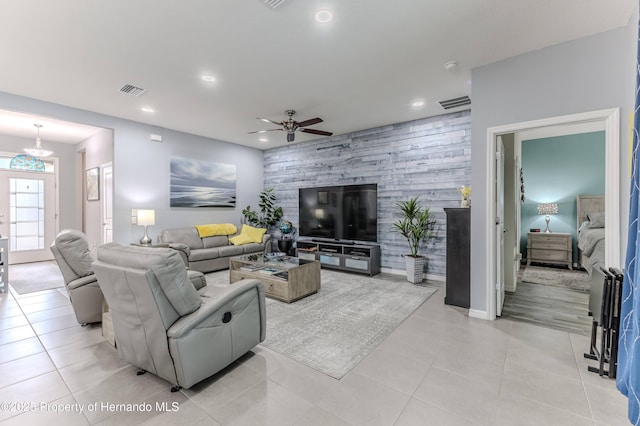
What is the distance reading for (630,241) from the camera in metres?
1.36

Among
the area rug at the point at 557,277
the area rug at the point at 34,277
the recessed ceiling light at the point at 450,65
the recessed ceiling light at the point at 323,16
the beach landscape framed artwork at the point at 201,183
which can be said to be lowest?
the area rug at the point at 34,277

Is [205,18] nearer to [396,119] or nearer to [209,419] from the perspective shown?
[209,419]

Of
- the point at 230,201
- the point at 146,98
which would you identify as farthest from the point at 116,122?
the point at 230,201

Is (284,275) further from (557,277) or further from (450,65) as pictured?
(557,277)

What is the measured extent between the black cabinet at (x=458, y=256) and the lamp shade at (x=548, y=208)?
396 cm

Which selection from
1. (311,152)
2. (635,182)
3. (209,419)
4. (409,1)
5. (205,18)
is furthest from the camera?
(311,152)

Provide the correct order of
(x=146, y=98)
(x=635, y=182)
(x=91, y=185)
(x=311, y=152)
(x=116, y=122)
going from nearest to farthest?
(x=635, y=182) → (x=146, y=98) → (x=116, y=122) → (x=91, y=185) → (x=311, y=152)

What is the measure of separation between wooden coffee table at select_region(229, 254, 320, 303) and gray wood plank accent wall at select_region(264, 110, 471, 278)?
6.77ft

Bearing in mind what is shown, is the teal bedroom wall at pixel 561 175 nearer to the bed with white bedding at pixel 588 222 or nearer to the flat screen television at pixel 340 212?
the bed with white bedding at pixel 588 222

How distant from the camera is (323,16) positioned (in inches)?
92.5

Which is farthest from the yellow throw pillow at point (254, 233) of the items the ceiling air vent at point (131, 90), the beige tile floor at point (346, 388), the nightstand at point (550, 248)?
the nightstand at point (550, 248)

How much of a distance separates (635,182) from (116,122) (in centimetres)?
650

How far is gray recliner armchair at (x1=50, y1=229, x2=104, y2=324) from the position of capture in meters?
2.81

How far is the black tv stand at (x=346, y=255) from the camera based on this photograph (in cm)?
525
